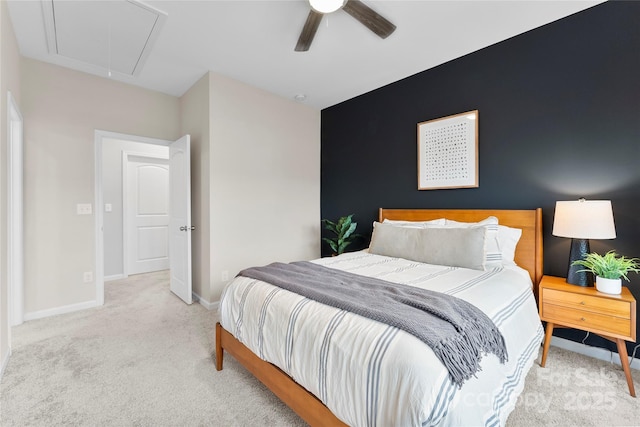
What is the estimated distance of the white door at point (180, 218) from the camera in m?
3.23

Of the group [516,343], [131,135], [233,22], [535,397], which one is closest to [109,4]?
[233,22]

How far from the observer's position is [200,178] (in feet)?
10.8

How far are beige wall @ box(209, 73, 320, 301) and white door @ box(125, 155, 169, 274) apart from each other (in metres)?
2.54

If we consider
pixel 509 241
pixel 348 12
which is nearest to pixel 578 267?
pixel 509 241

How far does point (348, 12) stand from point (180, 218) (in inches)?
112

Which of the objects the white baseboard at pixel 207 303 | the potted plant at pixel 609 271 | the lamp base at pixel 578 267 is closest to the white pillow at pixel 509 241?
the lamp base at pixel 578 267

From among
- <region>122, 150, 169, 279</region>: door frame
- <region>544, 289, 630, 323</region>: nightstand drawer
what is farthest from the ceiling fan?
<region>122, 150, 169, 279</region>: door frame

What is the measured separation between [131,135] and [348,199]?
289 centimetres

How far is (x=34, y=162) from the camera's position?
282 centimetres

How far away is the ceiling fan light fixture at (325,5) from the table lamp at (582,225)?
2.10m

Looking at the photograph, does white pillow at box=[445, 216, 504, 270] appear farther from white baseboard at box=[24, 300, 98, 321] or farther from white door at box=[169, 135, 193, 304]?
white baseboard at box=[24, 300, 98, 321]

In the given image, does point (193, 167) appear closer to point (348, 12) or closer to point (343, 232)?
point (343, 232)

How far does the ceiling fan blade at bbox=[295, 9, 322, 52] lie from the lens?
1973mm

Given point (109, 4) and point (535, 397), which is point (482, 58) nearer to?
point (535, 397)
